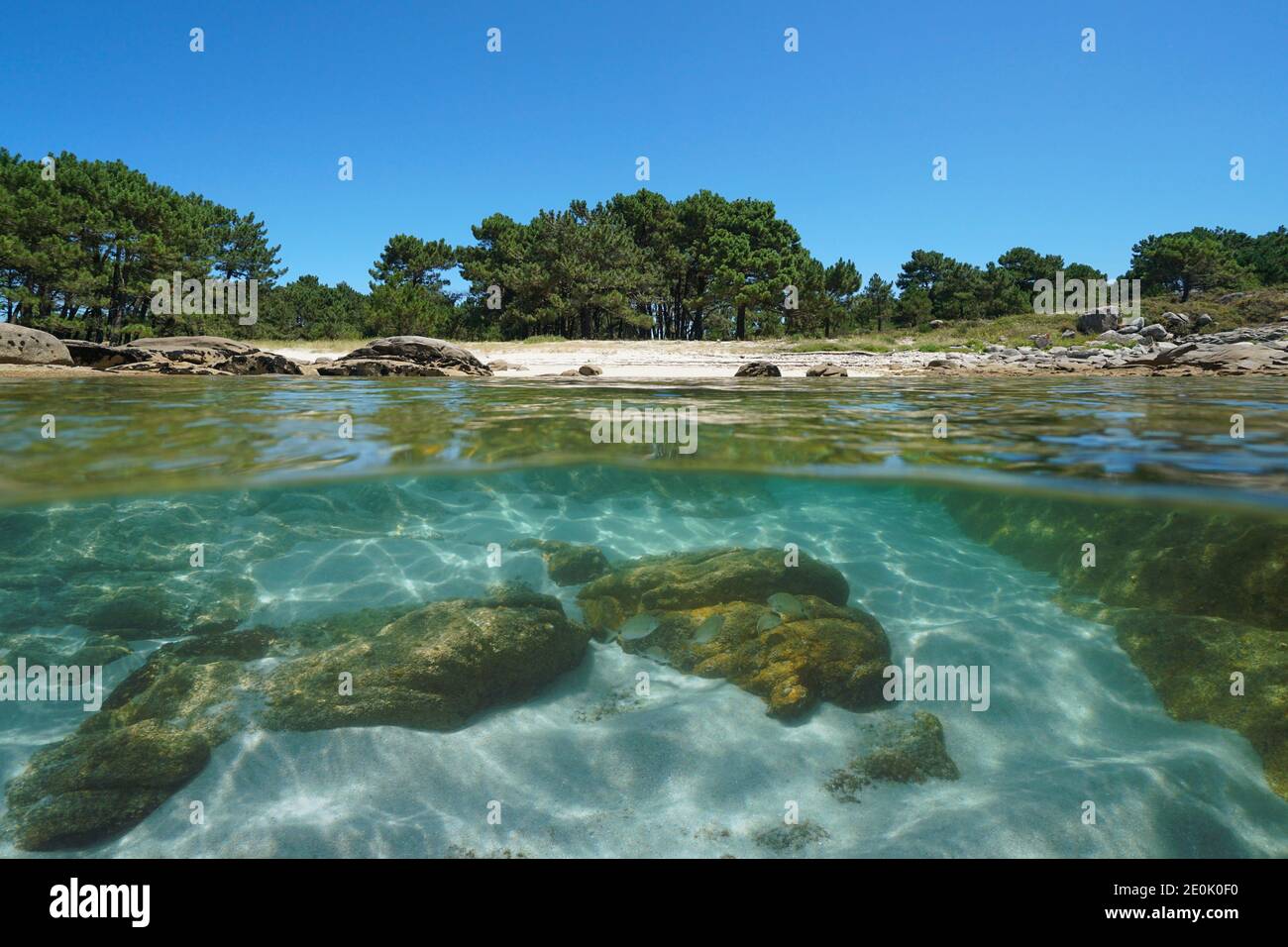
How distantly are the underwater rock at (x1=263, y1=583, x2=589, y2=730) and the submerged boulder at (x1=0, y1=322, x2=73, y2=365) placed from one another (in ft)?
61.0

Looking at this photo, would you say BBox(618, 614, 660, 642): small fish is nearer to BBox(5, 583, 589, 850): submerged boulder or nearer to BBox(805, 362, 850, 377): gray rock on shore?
BBox(5, 583, 589, 850): submerged boulder

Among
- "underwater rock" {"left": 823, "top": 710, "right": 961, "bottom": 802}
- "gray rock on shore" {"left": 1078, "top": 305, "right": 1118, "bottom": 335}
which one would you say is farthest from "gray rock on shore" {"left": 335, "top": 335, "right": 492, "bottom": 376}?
"gray rock on shore" {"left": 1078, "top": 305, "right": 1118, "bottom": 335}

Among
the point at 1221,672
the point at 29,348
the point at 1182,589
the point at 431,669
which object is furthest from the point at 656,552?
the point at 29,348

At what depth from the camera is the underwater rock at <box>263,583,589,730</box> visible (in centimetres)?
546

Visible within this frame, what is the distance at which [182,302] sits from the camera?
145 feet

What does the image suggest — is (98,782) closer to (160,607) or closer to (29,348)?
(160,607)

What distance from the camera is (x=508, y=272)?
147 feet

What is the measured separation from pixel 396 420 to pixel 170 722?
5.31m

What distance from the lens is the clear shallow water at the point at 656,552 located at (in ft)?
14.7

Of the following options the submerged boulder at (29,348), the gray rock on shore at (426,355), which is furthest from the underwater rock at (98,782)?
the submerged boulder at (29,348)

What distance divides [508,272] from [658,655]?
139ft

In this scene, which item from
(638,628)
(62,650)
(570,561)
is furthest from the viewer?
(570,561)
